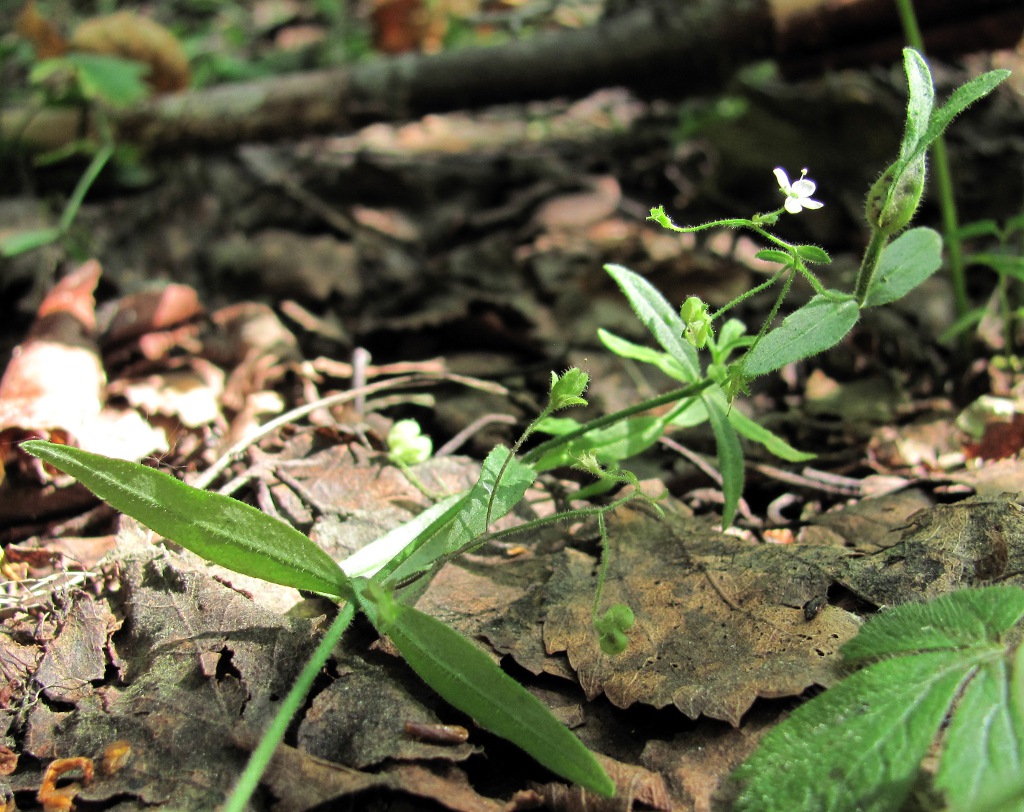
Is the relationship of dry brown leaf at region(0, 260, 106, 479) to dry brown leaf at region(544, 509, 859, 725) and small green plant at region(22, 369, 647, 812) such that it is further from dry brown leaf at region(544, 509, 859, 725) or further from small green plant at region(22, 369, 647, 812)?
dry brown leaf at region(544, 509, 859, 725)

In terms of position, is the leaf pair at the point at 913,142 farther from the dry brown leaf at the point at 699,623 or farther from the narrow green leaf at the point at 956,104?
the dry brown leaf at the point at 699,623

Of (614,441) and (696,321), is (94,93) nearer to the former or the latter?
(614,441)

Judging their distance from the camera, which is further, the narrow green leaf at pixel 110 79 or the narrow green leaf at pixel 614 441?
the narrow green leaf at pixel 110 79

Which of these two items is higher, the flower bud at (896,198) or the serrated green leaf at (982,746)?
the flower bud at (896,198)

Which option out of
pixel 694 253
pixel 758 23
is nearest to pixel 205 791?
pixel 694 253

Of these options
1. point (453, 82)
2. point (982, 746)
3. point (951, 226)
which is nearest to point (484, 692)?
point (982, 746)

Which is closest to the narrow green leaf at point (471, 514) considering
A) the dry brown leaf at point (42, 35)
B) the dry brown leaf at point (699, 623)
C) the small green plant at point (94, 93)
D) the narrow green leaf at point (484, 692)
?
the narrow green leaf at point (484, 692)

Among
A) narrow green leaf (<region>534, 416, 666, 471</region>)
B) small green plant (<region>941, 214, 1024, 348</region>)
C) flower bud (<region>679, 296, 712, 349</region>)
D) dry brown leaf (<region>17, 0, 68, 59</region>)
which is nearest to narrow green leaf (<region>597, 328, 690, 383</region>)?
narrow green leaf (<region>534, 416, 666, 471</region>)
